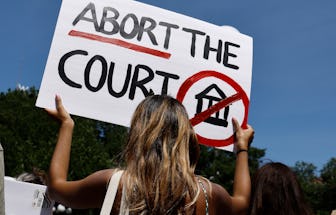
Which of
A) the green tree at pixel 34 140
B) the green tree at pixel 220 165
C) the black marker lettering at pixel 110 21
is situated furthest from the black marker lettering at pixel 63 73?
the green tree at pixel 220 165

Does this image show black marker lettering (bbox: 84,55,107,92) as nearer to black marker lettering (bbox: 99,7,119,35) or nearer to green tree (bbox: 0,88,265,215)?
black marker lettering (bbox: 99,7,119,35)

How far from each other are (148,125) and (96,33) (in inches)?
39.8

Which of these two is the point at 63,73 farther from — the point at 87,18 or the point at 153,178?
the point at 153,178

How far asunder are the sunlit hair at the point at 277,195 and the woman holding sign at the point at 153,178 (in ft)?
1.80

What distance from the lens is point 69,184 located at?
2.16 m

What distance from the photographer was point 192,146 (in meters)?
2.22

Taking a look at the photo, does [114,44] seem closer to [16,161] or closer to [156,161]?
[156,161]

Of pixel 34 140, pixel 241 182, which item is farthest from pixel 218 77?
pixel 34 140

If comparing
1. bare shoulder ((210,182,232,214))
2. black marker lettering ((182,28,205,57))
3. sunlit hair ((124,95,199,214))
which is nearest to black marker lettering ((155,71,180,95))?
black marker lettering ((182,28,205,57))

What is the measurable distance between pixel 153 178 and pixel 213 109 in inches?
46.1

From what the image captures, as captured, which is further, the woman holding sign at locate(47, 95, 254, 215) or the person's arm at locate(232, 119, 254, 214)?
the person's arm at locate(232, 119, 254, 214)

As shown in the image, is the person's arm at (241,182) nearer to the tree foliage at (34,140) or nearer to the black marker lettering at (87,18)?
the black marker lettering at (87,18)

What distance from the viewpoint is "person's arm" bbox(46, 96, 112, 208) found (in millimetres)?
2080

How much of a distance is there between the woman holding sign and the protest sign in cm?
60
